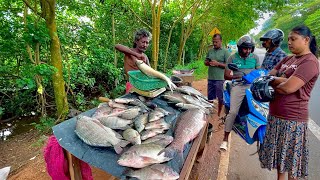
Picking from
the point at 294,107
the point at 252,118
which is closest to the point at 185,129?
the point at 294,107

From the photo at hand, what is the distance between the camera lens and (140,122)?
1.89 metres

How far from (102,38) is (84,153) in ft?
19.8

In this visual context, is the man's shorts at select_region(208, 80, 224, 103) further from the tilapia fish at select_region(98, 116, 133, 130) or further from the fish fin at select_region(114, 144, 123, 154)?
the fish fin at select_region(114, 144, 123, 154)

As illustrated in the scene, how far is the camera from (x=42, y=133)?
5.20 m

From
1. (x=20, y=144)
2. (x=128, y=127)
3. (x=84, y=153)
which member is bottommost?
(x=20, y=144)

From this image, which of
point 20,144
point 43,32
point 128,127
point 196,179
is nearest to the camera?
point 128,127

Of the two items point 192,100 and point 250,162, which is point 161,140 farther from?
point 250,162

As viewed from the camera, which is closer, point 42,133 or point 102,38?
point 42,133

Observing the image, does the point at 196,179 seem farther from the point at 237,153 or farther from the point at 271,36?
the point at 271,36

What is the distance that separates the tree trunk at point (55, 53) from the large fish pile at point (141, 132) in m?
2.98

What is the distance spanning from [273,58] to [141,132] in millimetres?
3037

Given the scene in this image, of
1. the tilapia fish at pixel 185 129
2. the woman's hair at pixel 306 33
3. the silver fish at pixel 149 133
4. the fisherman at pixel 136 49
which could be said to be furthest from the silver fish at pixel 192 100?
the woman's hair at pixel 306 33

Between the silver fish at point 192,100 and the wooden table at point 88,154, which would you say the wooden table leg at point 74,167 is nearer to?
the wooden table at point 88,154

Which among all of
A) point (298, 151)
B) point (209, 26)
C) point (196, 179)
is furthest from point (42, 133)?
point (209, 26)
